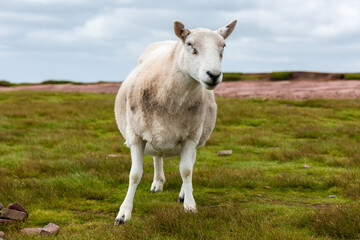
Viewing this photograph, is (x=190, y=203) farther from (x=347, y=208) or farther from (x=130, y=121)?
(x=347, y=208)

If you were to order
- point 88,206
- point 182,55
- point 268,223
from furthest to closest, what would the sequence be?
point 88,206 < point 182,55 < point 268,223

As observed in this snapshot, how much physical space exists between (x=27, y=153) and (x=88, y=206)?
4996 mm

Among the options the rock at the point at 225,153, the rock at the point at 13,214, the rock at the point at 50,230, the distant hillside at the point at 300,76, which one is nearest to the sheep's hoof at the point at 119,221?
the rock at the point at 50,230

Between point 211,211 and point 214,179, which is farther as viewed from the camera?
point 214,179

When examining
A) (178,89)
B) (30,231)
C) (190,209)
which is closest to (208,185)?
(190,209)

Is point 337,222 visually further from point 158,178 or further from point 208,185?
point 158,178

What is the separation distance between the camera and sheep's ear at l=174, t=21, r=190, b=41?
528 centimetres

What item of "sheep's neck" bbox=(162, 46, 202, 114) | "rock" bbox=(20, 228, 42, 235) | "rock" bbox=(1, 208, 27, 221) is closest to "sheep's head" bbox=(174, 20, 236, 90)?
"sheep's neck" bbox=(162, 46, 202, 114)

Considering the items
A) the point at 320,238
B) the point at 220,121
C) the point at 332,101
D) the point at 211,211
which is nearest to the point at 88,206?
the point at 211,211

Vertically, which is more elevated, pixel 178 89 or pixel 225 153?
pixel 178 89

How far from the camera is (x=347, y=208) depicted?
17.3ft

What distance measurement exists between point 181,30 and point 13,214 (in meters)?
Result: 3.58

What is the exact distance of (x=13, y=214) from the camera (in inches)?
227

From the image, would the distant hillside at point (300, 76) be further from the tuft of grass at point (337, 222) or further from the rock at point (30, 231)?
the rock at point (30, 231)
